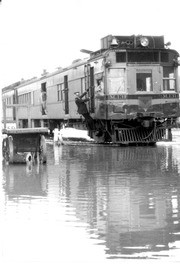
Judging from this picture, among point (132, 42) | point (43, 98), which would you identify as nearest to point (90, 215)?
point (132, 42)

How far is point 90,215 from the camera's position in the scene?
21.5 ft

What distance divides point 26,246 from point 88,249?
59 cm

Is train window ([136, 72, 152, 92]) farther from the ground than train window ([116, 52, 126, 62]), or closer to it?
closer to it

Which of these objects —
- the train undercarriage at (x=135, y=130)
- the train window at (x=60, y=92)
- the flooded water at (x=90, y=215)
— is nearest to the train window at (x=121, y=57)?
the train undercarriage at (x=135, y=130)

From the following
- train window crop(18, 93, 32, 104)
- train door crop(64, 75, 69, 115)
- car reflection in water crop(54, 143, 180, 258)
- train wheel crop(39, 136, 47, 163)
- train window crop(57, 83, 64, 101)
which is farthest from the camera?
train window crop(18, 93, 32, 104)

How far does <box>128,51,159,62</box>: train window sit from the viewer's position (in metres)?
20.0

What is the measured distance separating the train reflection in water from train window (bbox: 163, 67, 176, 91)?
637 centimetres

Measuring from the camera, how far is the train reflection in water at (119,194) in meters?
5.37

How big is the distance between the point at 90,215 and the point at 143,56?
14295 millimetres

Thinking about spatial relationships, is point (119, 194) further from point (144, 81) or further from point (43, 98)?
point (43, 98)

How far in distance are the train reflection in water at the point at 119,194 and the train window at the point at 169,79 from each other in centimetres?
637

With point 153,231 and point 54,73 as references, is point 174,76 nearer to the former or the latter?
point 54,73

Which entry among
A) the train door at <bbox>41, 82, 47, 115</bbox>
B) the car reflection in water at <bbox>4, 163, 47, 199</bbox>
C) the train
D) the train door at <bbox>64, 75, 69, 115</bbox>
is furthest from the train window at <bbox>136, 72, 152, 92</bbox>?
the train door at <bbox>41, 82, 47, 115</bbox>

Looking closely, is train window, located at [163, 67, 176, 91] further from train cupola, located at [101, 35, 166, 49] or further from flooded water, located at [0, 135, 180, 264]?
flooded water, located at [0, 135, 180, 264]
